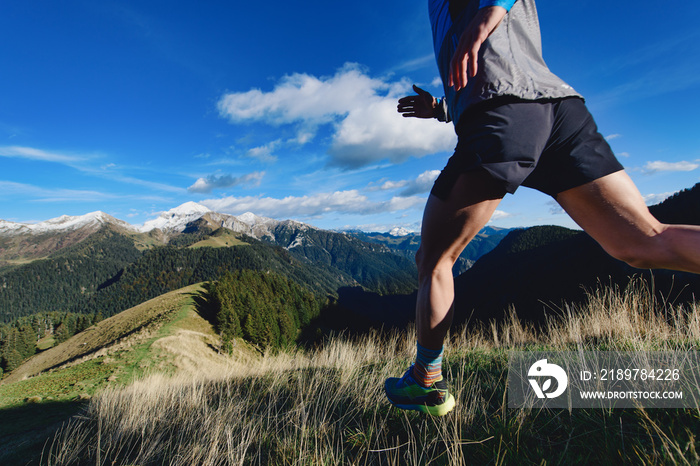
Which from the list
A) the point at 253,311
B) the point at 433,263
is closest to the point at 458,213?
the point at 433,263

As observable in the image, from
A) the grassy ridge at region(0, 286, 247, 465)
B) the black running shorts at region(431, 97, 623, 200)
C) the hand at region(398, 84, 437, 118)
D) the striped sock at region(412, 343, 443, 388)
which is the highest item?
the hand at region(398, 84, 437, 118)

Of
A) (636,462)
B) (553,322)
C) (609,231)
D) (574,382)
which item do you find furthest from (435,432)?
(553,322)

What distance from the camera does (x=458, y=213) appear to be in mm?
1350

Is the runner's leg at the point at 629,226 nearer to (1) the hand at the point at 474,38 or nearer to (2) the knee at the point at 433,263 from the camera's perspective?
(2) the knee at the point at 433,263

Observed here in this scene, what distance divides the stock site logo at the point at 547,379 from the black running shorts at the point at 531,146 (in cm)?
116

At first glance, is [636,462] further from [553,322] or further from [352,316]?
[352,316]

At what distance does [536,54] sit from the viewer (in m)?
1.49

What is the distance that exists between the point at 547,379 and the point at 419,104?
2.12 metres


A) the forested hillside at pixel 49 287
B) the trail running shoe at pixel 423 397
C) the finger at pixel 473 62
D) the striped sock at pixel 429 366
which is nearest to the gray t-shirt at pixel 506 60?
the finger at pixel 473 62

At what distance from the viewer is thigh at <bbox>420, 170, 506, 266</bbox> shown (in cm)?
128

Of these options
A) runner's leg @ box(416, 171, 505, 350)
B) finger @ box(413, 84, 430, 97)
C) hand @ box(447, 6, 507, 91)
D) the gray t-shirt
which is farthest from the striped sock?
finger @ box(413, 84, 430, 97)

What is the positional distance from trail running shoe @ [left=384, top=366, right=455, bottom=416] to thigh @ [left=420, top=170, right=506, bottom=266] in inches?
28.7

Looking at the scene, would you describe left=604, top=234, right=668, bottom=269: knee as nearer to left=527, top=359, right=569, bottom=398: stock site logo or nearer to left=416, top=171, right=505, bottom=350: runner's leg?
left=416, top=171, right=505, bottom=350: runner's leg

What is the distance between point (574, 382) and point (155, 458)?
8.59 feet
